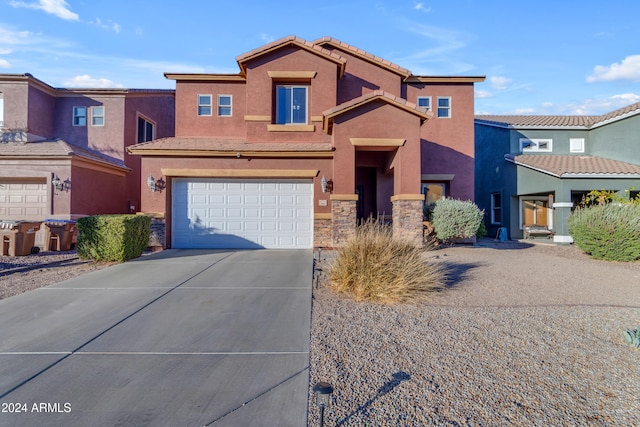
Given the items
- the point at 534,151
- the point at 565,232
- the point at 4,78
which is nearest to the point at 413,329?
the point at 565,232

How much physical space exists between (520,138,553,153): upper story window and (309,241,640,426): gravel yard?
13424 millimetres

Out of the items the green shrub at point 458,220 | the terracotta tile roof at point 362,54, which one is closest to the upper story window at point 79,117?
the terracotta tile roof at point 362,54

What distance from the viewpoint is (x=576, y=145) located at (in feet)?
63.2

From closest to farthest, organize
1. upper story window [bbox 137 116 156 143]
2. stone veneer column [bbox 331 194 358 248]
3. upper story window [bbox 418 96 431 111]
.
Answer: stone veneer column [bbox 331 194 358 248]
upper story window [bbox 418 96 431 111]
upper story window [bbox 137 116 156 143]

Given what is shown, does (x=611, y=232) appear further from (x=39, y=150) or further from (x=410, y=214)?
(x=39, y=150)

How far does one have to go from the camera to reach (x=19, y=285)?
7.86 metres

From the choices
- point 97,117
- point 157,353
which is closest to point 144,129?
point 97,117

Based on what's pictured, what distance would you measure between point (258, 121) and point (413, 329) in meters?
11.1

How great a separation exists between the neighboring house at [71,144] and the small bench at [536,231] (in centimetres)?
1994

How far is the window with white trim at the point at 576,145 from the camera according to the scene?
19234 millimetres

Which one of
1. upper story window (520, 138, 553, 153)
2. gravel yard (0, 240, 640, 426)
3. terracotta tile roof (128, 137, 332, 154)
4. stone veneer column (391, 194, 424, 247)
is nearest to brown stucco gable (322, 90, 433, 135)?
terracotta tile roof (128, 137, 332, 154)

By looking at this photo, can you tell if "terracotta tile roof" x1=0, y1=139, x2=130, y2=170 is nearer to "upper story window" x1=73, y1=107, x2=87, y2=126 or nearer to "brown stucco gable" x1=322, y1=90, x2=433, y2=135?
"upper story window" x1=73, y1=107, x2=87, y2=126

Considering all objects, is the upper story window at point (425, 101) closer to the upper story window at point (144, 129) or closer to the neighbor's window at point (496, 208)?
the neighbor's window at point (496, 208)

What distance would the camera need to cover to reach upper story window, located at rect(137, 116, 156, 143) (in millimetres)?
19844
